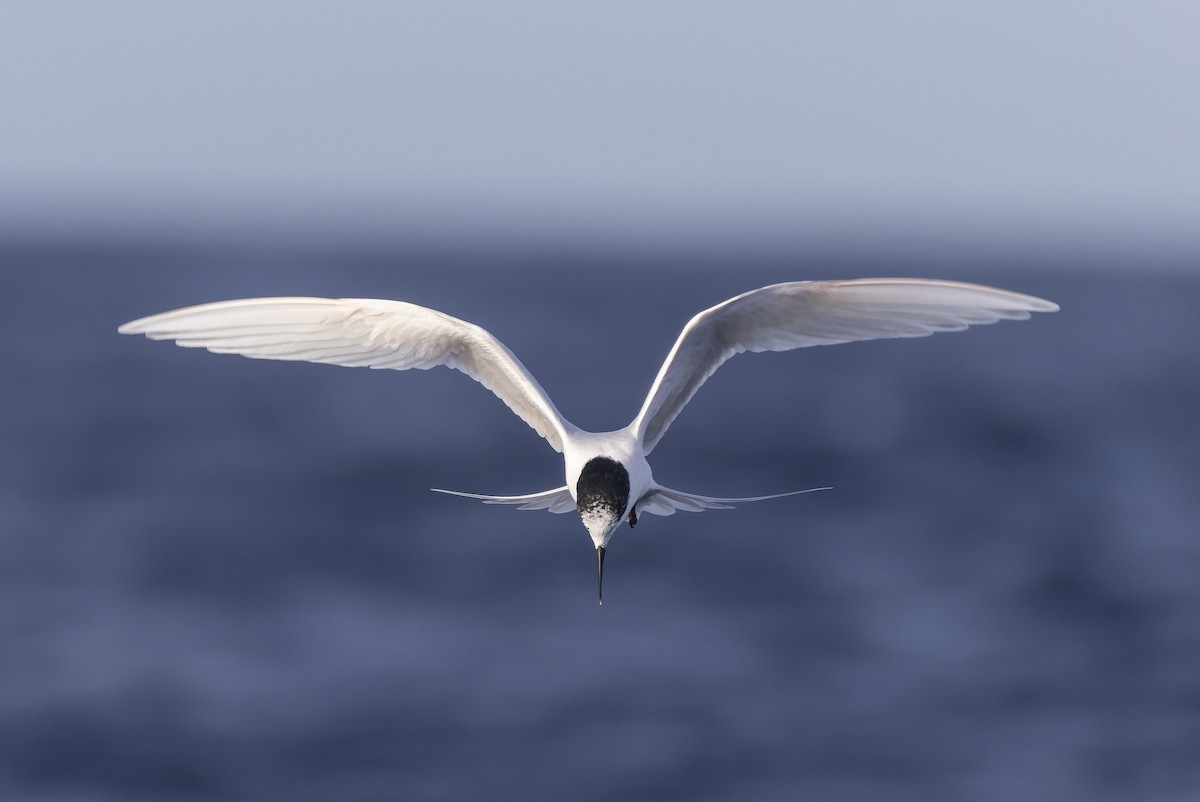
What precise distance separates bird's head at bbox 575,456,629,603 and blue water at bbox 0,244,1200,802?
17.0m

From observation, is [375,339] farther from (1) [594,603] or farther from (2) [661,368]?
(1) [594,603]

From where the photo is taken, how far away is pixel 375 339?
10.2 meters

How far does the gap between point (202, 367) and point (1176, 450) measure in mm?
33293

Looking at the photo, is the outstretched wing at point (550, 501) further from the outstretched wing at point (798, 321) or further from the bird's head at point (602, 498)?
the bird's head at point (602, 498)

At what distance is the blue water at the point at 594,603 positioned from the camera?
25891 mm

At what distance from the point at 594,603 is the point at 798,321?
22.5 m

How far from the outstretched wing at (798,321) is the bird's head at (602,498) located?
1.92ft

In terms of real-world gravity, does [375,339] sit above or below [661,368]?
above

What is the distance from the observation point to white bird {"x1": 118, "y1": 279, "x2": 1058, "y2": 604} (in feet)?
29.7

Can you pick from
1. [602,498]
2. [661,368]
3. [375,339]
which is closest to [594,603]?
[375,339]

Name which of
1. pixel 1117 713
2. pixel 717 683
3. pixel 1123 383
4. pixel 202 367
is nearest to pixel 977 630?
pixel 1117 713

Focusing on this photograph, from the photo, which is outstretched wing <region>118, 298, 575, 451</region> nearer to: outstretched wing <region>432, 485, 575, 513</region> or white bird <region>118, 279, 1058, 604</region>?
white bird <region>118, 279, 1058, 604</region>

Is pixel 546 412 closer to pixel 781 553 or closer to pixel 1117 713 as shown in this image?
pixel 1117 713

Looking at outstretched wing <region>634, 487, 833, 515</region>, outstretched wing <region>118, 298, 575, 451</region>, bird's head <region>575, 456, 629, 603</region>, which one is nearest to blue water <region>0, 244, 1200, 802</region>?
outstretched wing <region>634, 487, 833, 515</region>
